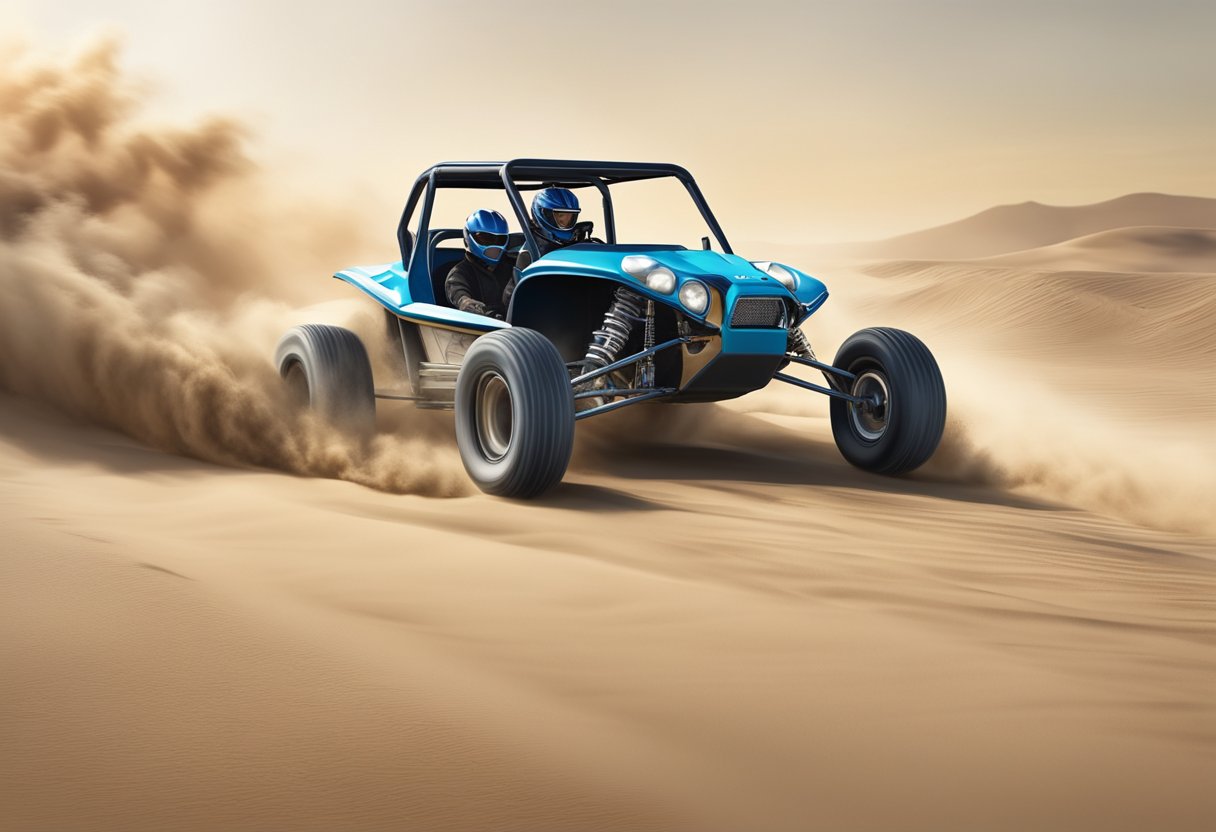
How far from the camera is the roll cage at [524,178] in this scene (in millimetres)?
7609

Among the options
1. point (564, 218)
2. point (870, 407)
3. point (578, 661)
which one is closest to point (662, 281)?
point (564, 218)

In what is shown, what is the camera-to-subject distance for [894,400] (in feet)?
24.7

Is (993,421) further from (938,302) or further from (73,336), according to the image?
(938,302)

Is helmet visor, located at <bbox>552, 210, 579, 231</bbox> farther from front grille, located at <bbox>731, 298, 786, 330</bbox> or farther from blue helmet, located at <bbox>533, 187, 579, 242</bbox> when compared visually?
front grille, located at <bbox>731, 298, 786, 330</bbox>

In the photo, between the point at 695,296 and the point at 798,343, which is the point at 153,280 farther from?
the point at 798,343

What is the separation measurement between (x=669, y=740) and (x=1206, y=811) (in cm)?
110

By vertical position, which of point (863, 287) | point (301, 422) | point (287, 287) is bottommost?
point (301, 422)

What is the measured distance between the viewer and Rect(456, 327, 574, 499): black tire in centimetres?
622

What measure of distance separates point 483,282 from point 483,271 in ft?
Result: 0.24

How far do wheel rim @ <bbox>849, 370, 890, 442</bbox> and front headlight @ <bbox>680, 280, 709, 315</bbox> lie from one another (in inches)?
62.5

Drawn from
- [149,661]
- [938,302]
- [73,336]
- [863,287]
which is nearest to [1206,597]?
[149,661]

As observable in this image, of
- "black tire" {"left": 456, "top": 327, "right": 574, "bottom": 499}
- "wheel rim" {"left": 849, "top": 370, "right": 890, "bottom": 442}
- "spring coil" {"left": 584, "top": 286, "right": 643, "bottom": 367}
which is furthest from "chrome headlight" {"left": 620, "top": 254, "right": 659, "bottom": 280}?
"wheel rim" {"left": 849, "top": 370, "right": 890, "bottom": 442}

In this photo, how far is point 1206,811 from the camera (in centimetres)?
266

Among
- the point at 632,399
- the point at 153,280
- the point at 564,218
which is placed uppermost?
the point at 564,218
